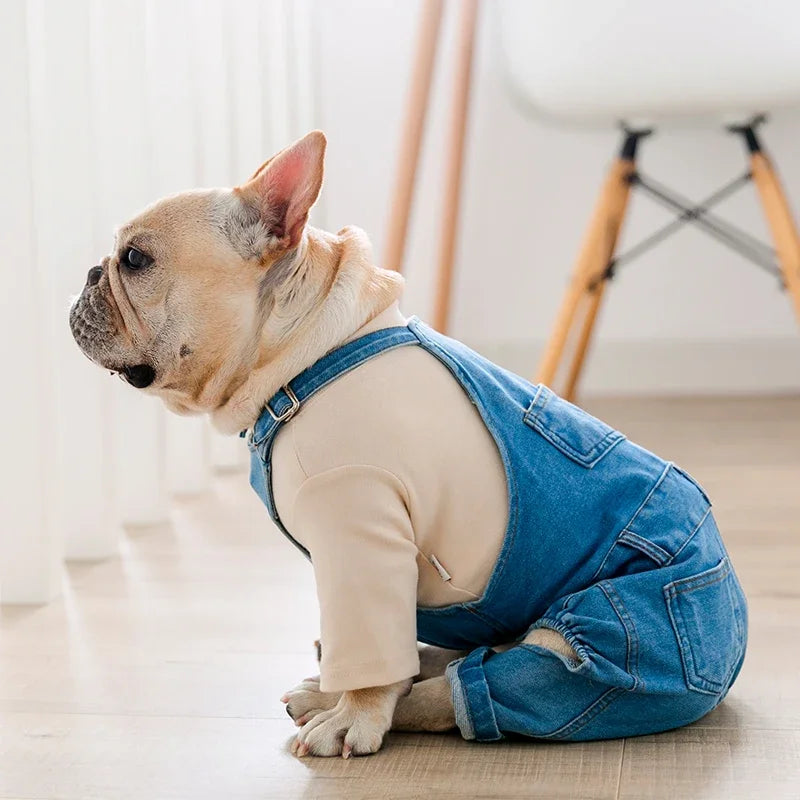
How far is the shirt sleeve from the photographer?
103 centimetres

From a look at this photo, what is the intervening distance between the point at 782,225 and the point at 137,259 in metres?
1.50

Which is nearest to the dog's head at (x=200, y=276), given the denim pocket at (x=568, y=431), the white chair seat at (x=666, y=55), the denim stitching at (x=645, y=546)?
the denim pocket at (x=568, y=431)

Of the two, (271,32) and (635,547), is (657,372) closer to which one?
(271,32)

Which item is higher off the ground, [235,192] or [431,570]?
[235,192]

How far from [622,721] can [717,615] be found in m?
0.12

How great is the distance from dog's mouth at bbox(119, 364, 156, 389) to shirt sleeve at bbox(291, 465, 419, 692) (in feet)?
0.61

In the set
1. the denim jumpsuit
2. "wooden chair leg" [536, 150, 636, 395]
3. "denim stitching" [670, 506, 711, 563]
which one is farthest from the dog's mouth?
"wooden chair leg" [536, 150, 636, 395]

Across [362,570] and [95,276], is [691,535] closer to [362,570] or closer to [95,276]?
[362,570]

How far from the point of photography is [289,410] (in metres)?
1.06

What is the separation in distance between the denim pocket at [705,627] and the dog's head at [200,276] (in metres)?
0.41

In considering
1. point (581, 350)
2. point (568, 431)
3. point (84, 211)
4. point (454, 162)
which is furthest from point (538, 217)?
point (568, 431)

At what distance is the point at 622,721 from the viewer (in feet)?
3.55

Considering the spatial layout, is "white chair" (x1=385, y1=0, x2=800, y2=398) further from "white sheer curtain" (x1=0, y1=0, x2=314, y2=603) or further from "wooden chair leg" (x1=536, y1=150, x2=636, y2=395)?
"white sheer curtain" (x1=0, y1=0, x2=314, y2=603)

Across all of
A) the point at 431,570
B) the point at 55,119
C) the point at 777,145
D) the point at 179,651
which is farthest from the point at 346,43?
the point at 431,570
